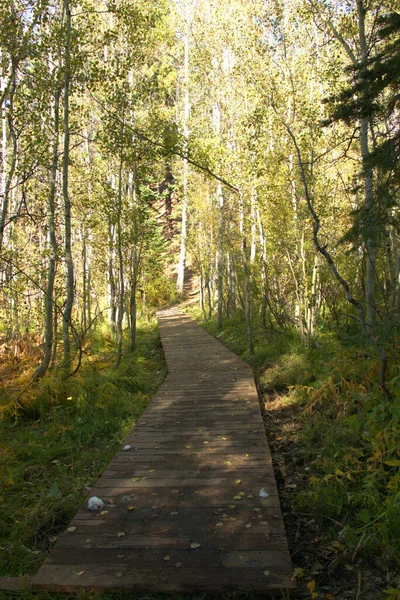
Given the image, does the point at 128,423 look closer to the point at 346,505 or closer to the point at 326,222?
A: the point at 346,505

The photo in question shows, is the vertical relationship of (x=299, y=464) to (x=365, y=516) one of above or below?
below

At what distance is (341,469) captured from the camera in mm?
3756

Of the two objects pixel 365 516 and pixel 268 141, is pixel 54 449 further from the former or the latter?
pixel 268 141

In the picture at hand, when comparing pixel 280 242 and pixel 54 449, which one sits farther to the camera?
pixel 280 242

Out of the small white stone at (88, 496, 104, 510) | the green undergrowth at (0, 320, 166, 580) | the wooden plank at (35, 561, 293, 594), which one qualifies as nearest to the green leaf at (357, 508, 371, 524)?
the wooden plank at (35, 561, 293, 594)

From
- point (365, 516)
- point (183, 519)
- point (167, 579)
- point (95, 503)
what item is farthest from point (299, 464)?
point (167, 579)

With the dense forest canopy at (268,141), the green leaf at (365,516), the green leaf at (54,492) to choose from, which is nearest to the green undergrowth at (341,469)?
the green leaf at (365,516)

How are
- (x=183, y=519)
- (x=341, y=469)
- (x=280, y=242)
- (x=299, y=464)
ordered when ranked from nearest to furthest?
(x=183, y=519) < (x=341, y=469) < (x=299, y=464) < (x=280, y=242)

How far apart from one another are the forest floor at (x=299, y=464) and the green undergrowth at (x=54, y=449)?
11 millimetres

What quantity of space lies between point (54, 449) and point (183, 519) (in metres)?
2.30

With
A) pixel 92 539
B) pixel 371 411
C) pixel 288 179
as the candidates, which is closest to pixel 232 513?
pixel 92 539

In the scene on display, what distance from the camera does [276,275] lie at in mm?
9578

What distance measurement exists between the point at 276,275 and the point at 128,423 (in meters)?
5.22

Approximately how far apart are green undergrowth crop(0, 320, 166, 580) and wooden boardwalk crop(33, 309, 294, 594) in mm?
279
